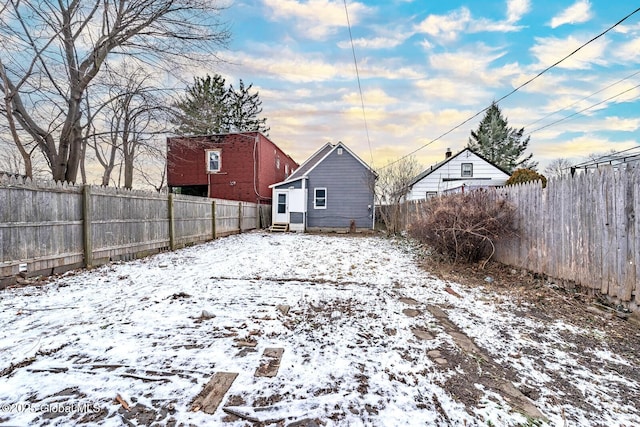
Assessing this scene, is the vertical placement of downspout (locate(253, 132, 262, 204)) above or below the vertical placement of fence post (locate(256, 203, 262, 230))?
above

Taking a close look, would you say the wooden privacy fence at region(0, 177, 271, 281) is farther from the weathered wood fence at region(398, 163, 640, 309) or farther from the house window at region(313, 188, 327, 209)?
the weathered wood fence at region(398, 163, 640, 309)

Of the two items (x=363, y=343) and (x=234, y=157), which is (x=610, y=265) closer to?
(x=363, y=343)

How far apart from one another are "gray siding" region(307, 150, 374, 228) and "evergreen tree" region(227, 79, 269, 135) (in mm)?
15785

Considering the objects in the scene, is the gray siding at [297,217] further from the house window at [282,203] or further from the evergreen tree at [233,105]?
the evergreen tree at [233,105]

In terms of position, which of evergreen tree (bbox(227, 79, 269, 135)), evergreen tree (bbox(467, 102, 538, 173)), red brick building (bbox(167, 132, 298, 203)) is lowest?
red brick building (bbox(167, 132, 298, 203))

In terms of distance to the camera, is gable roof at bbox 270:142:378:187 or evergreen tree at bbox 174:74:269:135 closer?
gable roof at bbox 270:142:378:187

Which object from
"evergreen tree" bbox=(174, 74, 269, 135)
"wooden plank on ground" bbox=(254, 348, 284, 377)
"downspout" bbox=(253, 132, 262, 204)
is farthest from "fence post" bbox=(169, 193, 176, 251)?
"evergreen tree" bbox=(174, 74, 269, 135)

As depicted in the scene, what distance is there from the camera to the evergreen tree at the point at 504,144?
29484 millimetres

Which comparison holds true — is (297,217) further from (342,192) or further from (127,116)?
(127,116)

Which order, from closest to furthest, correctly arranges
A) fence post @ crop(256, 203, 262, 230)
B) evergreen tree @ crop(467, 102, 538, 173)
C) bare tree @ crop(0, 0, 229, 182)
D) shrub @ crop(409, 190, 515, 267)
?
shrub @ crop(409, 190, 515, 267) < bare tree @ crop(0, 0, 229, 182) < fence post @ crop(256, 203, 262, 230) < evergreen tree @ crop(467, 102, 538, 173)

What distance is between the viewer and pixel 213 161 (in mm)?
17578

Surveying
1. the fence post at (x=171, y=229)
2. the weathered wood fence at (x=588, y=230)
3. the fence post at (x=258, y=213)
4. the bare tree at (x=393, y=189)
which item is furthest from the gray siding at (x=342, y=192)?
the weathered wood fence at (x=588, y=230)

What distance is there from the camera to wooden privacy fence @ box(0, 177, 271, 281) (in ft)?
14.6

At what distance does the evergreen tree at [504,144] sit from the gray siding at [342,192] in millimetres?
21171
